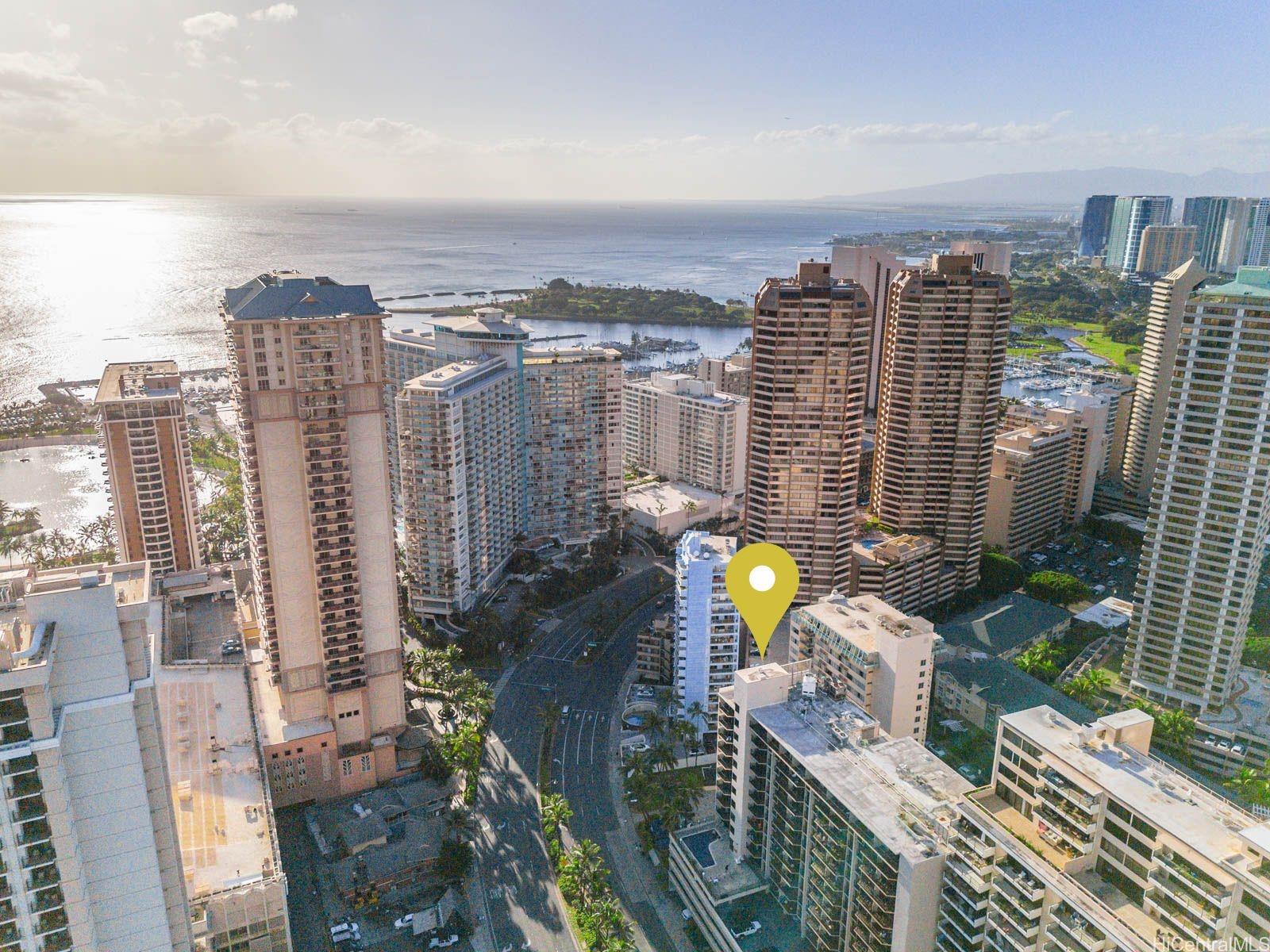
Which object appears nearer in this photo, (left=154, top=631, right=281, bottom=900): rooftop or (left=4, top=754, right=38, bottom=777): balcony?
(left=4, top=754, right=38, bottom=777): balcony

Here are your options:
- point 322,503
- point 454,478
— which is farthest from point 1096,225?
point 322,503

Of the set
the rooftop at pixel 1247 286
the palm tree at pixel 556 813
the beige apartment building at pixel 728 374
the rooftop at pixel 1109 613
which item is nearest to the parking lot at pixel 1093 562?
the rooftop at pixel 1109 613

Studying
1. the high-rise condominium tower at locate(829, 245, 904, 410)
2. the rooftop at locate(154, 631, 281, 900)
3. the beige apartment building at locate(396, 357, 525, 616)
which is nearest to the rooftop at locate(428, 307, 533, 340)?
the beige apartment building at locate(396, 357, 525, 616)

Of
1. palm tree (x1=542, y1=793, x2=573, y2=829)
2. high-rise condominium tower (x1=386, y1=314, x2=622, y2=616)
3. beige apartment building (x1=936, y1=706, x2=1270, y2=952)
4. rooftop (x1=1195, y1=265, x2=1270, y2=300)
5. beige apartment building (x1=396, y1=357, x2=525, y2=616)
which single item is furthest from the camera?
high-rise condominium tower (x1=386, y1=314, x2=622, y2=616)

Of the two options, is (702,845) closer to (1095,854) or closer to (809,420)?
(1095,854)

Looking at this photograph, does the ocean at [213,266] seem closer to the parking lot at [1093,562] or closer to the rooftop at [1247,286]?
the parking lot at [1093,562]

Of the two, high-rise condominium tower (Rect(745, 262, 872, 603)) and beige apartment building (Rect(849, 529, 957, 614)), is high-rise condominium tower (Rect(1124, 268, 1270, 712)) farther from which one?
high-rise condominium tower (Rect(745, 262, 872, 603))
